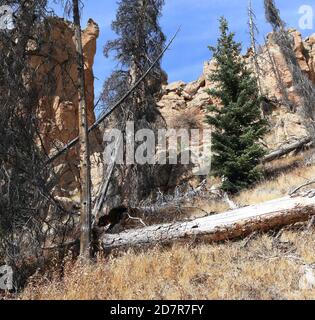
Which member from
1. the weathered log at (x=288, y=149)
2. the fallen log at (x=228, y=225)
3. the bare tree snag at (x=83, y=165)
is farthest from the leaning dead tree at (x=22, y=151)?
the weathered log at (x=288, y=149)

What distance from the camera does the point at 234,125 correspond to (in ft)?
60.4

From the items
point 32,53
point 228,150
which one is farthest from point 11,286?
point 228,150

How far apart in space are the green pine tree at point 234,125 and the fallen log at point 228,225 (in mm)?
7903

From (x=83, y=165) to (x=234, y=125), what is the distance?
11.1m

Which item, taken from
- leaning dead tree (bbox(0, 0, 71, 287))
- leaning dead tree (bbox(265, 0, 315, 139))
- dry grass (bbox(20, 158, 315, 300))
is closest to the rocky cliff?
leaning dead tree (bbox(265, 0, 315, 139))

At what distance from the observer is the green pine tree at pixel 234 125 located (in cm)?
1744

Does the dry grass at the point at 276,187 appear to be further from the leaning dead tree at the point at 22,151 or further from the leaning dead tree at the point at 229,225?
the leaning dead tree at the point at 22,151

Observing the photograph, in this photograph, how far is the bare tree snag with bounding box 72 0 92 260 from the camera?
8.17 meters

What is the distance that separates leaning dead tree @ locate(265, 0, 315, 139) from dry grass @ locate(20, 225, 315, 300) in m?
13.9

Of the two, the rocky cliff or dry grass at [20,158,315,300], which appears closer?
dry grass at [20,158,315,300]

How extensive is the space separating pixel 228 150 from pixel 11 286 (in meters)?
12.0

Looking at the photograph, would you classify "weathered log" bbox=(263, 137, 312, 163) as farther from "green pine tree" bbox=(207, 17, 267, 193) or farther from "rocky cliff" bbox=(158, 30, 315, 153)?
"green pine tree" bbox=(207, 17, 267, 193)

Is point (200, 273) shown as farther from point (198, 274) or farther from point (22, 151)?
point (22, 151)
